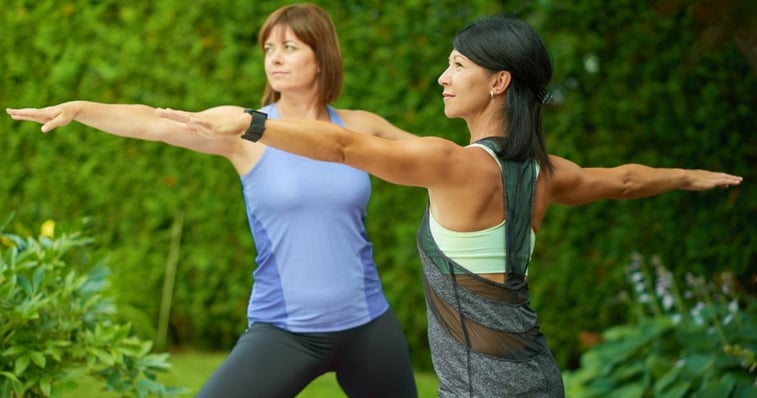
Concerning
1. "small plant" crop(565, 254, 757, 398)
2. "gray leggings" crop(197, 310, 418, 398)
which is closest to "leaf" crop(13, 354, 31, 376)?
"gray leggings" crop(197, 310, 418, 398)

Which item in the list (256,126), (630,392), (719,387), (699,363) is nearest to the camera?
(256,126)

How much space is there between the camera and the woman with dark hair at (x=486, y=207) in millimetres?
2594

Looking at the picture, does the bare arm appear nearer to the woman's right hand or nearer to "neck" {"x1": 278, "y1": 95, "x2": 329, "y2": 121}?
"neck" {"x1": 278, "y1": 95, "x2": 329, "y2": 121}

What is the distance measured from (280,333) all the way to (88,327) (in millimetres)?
968

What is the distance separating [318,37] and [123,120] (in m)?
0.87

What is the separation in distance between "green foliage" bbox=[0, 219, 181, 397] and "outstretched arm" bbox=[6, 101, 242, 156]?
2.57 ft

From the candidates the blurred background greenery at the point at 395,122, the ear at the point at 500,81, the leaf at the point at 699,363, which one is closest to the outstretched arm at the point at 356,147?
the ear at the point at 500,81

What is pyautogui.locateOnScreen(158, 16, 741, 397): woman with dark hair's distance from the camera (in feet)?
8.51

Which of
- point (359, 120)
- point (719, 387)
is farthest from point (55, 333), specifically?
point (719, 387)

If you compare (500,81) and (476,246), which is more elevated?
(500,81)

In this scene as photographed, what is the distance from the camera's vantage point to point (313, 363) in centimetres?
348

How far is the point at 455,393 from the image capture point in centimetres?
273

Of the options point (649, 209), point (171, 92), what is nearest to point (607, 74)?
point (649, 209)

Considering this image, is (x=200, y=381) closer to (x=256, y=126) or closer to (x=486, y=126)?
(x=486, y=126)
